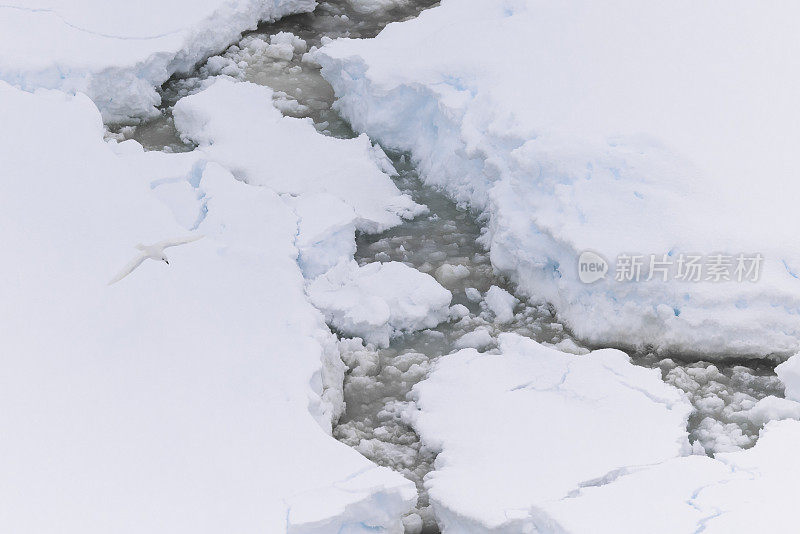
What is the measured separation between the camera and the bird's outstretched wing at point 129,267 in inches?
236

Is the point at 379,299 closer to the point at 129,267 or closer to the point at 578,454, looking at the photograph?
the point at 129,267

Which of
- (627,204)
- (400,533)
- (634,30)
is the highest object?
(634,30)

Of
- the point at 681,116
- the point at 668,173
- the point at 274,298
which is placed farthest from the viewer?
the point at 681,116

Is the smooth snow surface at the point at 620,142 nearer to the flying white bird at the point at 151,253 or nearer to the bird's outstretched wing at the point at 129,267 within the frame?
the flying white bird at the point at 151,253

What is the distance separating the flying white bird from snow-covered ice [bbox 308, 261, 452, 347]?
1005 millimetres

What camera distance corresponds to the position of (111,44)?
936 cm

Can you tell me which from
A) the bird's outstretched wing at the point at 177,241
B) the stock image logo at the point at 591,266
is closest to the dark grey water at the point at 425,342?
the stock image logo at the point at 591,266

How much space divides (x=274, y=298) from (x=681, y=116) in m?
3.34

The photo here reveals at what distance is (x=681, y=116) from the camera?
23.7 feet

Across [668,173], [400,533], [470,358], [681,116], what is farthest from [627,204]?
[400,533]

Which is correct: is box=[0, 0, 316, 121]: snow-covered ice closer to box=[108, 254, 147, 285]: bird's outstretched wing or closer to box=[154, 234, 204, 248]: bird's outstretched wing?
box=[154, 234, 204, 248]: bird's outstretched wing

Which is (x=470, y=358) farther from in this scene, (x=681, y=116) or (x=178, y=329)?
(x=681, y=116)

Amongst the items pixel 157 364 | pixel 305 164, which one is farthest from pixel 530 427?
pixel 305 164

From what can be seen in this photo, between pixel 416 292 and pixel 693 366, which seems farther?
pixel 416 292
